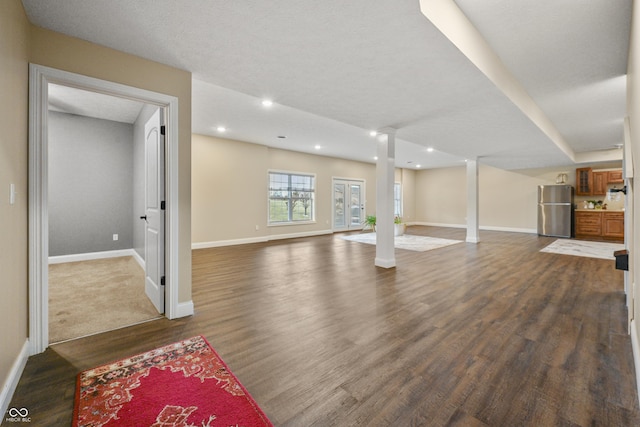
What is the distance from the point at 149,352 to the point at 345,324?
5.18 feet

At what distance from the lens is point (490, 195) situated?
34.7ft

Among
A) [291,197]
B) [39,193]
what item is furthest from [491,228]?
[39,193]

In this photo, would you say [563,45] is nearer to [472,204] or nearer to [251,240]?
[472,204]

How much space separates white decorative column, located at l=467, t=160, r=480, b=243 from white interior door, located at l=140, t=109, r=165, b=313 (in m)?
7.40

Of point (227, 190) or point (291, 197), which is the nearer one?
point (227, 190)

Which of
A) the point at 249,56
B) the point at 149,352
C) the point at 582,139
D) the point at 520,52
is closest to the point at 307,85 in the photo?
the point at 249,56

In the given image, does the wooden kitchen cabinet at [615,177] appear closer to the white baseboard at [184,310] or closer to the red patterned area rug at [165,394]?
the red patterned area rug at [165,394]

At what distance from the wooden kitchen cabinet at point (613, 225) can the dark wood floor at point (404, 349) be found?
573cm

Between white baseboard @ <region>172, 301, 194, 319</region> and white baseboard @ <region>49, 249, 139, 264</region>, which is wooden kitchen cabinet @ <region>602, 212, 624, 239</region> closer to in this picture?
white baseboard @ <region>172, 301, 194, 319</region>

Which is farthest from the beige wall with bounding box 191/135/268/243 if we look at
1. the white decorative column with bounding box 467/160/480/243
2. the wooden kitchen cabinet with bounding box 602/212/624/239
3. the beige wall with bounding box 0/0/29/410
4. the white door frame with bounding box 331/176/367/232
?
the wooden kitchen cabinet with bounding box 602/212/624/239

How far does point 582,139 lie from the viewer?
630 centimetres

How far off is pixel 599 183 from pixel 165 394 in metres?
11.8

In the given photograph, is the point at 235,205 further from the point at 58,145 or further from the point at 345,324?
the point at 345,324

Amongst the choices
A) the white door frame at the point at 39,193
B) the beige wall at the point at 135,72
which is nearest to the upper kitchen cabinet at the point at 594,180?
the beige wall at the point at 135,72
